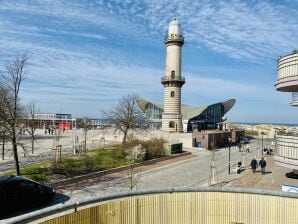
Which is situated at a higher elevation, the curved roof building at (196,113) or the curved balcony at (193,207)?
the curved roof building at (196,113)

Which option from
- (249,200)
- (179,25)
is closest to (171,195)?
(249,200)

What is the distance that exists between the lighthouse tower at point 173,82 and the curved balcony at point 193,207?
1937 inches

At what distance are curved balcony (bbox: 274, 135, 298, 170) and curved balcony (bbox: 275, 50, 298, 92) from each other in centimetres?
278

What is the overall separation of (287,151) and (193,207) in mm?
9077

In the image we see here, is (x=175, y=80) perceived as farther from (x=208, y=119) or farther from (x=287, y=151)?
(x=287, y=151)

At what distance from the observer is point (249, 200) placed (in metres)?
10.7

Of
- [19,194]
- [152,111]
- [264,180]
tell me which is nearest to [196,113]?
[152,111]

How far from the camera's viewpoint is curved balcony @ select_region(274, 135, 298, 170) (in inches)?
683

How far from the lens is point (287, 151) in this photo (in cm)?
1783

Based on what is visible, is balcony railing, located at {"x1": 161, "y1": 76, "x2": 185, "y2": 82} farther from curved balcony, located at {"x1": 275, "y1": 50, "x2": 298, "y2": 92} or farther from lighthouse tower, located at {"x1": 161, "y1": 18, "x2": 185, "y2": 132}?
curved balcony, located at {"x1": 275, "y1": 50, "x2": 298, "y2": 92}

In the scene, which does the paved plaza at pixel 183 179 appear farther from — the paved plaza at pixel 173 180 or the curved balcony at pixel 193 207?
the curved balcony at pixel 193 207

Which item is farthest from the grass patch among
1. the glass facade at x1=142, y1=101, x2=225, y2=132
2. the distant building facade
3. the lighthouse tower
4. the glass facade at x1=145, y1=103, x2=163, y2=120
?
the distant building facade

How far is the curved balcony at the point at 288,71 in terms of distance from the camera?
54.2ft

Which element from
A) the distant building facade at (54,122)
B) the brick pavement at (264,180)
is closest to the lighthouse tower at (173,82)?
the brick pavement at (264,180)
